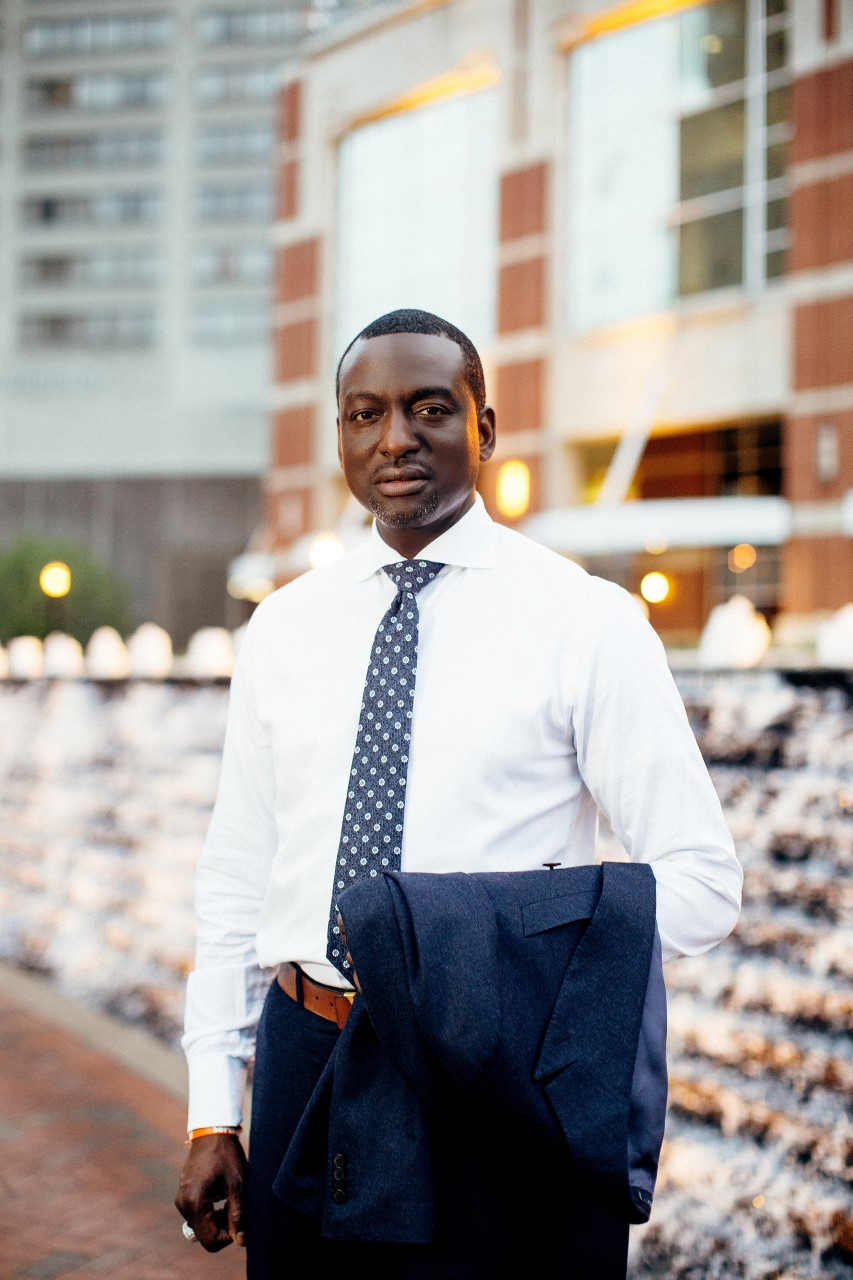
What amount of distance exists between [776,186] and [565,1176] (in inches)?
779

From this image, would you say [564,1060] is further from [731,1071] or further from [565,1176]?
[731,1071]

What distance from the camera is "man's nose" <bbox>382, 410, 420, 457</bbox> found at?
1.91 meters

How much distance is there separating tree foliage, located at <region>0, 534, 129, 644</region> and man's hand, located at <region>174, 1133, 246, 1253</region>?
1504 inches

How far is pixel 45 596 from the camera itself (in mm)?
39281

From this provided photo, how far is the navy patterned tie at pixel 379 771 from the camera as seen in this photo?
73.5 inches

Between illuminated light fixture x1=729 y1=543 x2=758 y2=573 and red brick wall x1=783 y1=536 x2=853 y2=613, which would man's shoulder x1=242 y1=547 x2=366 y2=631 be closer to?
red brick wall x1=783 y1=536 x2=853 y2=613

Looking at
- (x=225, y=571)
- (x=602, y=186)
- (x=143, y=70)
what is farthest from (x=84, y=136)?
(x=602, y=186)

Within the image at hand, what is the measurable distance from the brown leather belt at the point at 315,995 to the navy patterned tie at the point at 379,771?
8cm

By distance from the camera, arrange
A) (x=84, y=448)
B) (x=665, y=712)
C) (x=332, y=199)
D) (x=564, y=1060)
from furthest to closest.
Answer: (x=84, y=448) → (x=332, y=199) → (x=665, y=712) → (x=564, y=1060)

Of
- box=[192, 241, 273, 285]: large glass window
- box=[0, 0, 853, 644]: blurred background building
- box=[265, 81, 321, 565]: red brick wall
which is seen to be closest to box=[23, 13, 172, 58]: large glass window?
box=[192, 241, 273, 285]: large glass window

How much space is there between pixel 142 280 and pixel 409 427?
168 ft

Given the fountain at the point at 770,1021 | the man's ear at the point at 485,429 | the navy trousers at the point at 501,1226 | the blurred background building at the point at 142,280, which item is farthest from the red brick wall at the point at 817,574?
the blurred background building at the point at 142,280

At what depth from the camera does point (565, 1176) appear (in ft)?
5.16

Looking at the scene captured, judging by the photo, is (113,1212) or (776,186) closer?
(113,1212)
